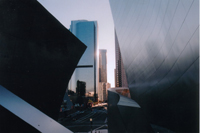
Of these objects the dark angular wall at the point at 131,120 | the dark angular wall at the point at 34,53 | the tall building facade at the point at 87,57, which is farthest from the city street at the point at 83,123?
the tall building facade at the point at 87,57

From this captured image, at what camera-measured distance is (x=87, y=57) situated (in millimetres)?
146500

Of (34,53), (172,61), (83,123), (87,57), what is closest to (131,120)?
(172,61)

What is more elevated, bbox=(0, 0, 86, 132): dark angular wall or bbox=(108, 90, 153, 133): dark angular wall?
bbox=(0, 0, 86, 132): dark angular wall

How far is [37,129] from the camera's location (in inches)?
69.8

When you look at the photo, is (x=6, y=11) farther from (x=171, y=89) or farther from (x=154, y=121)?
(x=154, y=121)

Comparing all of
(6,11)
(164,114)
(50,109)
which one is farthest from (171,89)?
(6,11)

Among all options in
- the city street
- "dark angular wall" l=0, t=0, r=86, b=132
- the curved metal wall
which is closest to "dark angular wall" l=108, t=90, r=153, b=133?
the curved metal wall

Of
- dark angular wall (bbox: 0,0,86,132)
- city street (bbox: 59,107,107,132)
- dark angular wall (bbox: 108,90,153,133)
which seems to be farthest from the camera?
city street (bbox: 59,107,107,132)

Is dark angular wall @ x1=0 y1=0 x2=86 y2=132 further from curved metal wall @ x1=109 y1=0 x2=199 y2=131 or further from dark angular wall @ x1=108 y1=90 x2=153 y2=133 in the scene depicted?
dark angular wall @ x1=108 y1=90 x2=153 y2=133

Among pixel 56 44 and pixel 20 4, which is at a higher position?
pixel 20 4

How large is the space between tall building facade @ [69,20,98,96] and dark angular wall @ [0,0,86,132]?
450 feet

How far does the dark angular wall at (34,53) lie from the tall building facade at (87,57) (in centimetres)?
13707

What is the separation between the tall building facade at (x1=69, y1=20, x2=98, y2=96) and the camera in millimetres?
145500

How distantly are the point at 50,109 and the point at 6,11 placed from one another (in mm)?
4161
